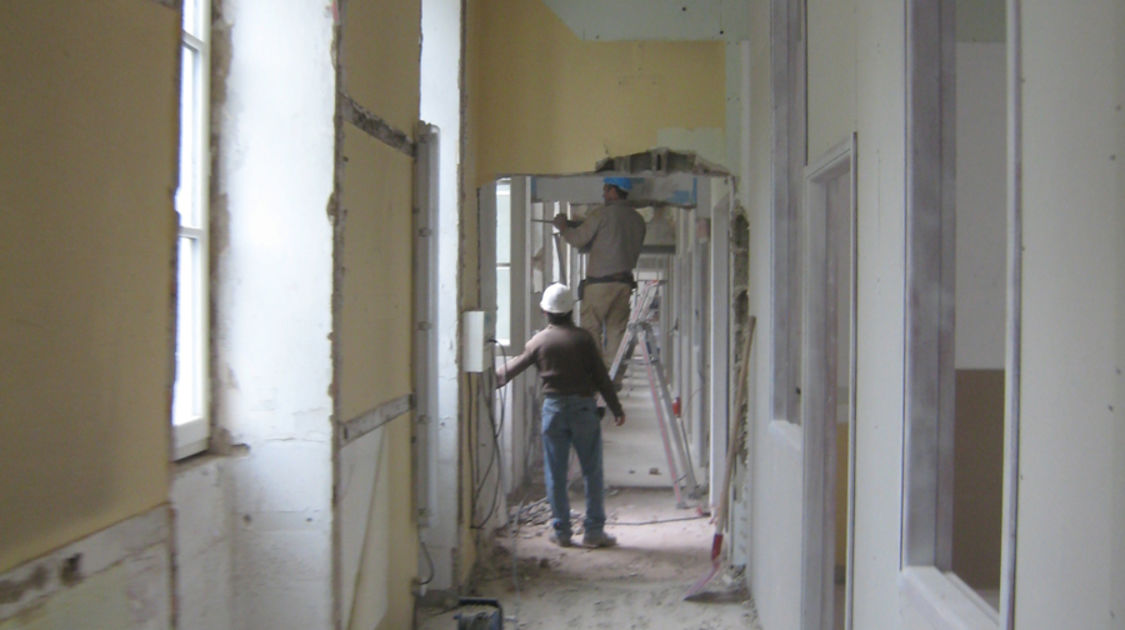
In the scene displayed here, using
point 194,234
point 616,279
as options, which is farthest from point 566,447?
point 194,234

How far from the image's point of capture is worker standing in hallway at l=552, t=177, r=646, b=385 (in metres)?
6.55

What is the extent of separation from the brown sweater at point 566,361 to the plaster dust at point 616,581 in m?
0.93

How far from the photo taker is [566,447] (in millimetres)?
5660

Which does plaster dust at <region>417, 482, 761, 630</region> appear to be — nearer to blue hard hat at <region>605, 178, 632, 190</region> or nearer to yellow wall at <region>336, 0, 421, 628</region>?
yellow wall at <region>336, 0, 421, 628</region>

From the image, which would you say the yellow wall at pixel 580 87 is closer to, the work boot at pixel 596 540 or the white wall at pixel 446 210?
the white wall at pixel 446 210

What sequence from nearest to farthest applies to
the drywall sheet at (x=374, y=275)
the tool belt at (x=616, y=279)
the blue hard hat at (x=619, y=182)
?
the drywall sheet at (x=374, y=275)
the blue hard hat at (x=619, y=182)
the tool belt at (x=616, y=279)

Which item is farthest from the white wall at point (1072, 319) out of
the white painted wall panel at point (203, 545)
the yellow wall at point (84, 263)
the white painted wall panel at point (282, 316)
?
the white painted wall panel at point (282, 316)

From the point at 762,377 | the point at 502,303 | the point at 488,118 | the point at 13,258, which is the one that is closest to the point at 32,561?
the point at 13,258

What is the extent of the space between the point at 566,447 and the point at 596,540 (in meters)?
0.58

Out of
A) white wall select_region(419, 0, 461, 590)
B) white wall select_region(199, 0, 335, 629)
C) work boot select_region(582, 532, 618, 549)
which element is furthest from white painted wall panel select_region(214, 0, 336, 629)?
work boot select_region(582, 532, 618, 549)

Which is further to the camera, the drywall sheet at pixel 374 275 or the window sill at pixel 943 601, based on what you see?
the drywall sheet at pixel 374 275

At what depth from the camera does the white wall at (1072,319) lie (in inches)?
43.4

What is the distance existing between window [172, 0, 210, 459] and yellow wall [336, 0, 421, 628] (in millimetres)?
364

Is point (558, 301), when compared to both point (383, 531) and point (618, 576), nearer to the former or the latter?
point (618, 576)
